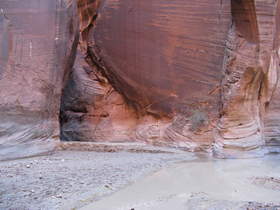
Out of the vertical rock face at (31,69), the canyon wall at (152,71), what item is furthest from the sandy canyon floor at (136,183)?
the canyon wall at (152,71)

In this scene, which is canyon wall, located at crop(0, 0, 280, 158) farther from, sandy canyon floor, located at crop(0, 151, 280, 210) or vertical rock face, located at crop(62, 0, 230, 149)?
sandy canyon floor, located at crop(0, 151, 280, 210)

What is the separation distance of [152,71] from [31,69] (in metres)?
1.38

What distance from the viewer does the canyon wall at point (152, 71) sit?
4.80 meters

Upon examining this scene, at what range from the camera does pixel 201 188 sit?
348 centimetres

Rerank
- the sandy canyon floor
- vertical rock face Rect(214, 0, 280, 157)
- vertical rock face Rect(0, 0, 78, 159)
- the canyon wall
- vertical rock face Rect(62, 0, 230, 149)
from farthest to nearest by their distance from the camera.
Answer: vertical rock face Rect(62, 0, 230, 149) < vertical rock face Rect(214, 0, 280, 157) < the canyon wall < vertical rock face Rect(0, 0, 78, 159) < the sandy canyon floor

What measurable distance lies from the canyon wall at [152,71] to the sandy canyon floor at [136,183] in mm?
487

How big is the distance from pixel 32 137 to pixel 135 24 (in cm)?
174

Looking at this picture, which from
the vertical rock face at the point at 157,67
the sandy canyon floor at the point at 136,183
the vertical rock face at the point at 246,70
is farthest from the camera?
the vertical rock face at the point at 157,67

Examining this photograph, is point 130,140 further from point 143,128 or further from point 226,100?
point 226,100

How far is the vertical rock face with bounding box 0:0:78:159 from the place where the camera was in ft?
15.4

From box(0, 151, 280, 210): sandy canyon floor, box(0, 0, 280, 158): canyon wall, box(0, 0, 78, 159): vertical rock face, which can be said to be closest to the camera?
box(0, 151, 280, 210): sandy canyon floor

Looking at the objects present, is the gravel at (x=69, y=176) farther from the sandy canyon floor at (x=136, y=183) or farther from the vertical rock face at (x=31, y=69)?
the vertical rock face at (x=31, y=69)

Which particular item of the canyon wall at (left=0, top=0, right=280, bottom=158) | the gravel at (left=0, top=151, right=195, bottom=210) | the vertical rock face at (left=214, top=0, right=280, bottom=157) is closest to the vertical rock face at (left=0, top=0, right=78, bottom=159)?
the canyon wall at (left=0, top=0, right=280, bottom=158)

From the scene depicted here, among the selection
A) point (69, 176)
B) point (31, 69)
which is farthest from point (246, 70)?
point (69, 176)
